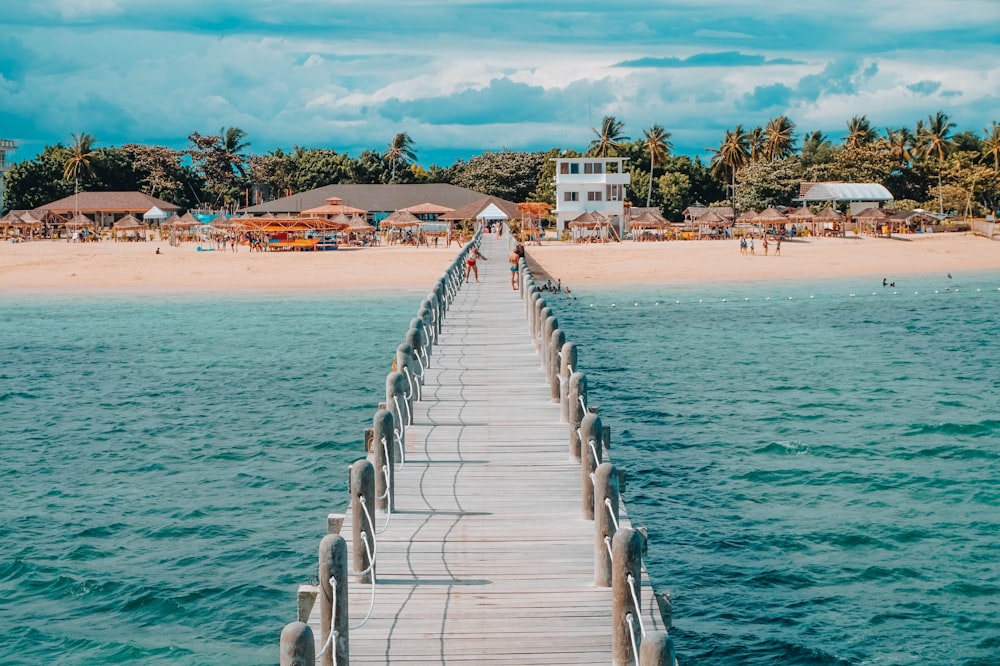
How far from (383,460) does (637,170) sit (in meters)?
90.5

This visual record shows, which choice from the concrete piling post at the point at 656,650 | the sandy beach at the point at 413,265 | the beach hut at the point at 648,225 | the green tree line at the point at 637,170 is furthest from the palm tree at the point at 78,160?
the concrete piling post at the point at 656,650

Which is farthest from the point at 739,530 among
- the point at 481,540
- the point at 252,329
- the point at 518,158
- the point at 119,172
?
the point at 119,172

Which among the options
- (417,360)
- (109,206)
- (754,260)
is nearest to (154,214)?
(109,206)

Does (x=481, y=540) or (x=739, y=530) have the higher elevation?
(x=481, y=540)

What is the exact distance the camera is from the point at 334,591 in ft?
23.3

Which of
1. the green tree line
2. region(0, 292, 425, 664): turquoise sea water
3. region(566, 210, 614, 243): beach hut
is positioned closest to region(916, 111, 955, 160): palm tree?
the green tree line

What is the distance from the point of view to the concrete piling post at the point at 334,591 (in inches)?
278

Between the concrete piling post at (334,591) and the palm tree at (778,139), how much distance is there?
335ft

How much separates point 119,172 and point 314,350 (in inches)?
3127

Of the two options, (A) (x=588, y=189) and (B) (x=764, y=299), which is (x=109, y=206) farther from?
(B) (x=764, y=299)

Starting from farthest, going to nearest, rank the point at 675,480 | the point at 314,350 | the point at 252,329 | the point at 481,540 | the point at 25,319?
the point at 25,319, the point at 252,329, the point at 314,350, the point at 675,480, the point at 481,540

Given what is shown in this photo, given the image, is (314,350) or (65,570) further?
(314,350)

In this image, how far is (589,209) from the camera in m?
80.7

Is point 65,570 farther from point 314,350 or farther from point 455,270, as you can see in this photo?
point 455,270
